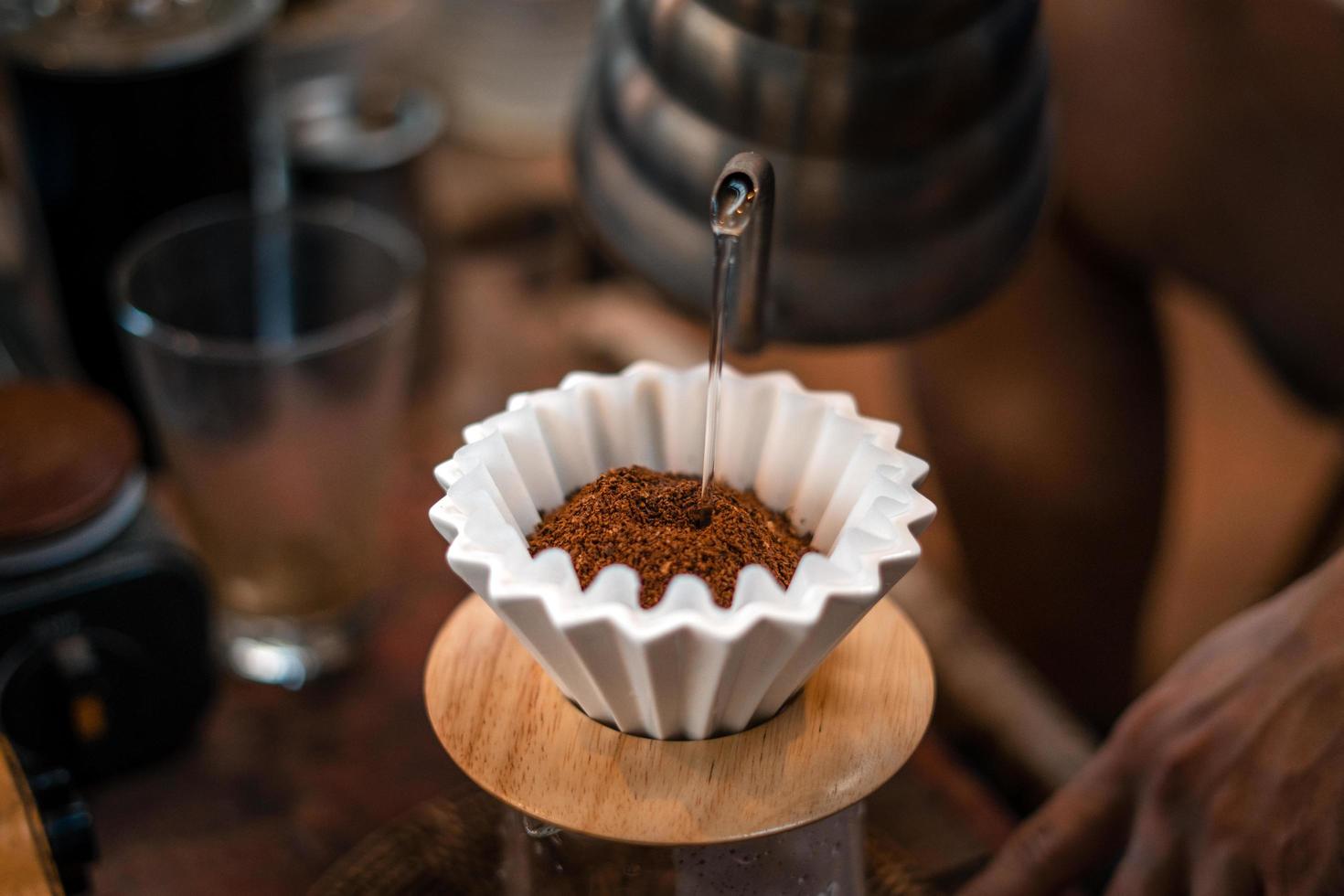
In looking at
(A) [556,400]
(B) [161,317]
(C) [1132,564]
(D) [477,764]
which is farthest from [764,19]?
(C) [1132,564]

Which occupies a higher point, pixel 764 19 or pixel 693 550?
pixel 764 19

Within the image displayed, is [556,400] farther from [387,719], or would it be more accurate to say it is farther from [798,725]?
[387,719]

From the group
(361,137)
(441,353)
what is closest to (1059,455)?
(441,353)

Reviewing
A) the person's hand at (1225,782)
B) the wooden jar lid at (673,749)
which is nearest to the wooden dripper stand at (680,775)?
the wooden jar lid at (673,749)

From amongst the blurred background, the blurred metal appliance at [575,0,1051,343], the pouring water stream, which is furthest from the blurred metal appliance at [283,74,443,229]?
the pouring water stream

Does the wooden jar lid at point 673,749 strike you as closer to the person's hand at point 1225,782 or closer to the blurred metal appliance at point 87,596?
the person's hand at point 1225,782

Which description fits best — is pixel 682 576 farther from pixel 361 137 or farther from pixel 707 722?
pixel 361 137
